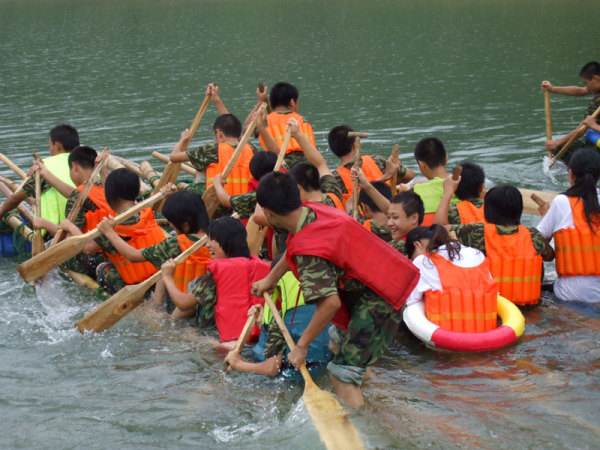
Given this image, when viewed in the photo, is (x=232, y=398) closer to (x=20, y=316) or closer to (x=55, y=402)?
(x=55, y=402)

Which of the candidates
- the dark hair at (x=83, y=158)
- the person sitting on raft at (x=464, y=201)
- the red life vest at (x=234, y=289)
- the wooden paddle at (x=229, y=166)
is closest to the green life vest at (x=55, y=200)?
the dark hair at (x=83, y=158)

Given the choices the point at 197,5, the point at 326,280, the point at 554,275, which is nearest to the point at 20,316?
the point at 326,280

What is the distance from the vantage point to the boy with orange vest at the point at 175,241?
639 centimetres

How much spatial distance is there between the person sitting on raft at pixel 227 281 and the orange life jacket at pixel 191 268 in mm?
511

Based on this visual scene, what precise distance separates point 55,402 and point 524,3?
76.1ft

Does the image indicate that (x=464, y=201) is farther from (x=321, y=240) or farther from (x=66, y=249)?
(x=66, y=249)

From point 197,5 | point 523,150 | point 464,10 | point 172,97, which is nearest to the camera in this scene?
point 523,150

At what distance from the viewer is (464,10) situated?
26.2 m

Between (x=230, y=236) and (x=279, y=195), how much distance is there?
1.50 meters

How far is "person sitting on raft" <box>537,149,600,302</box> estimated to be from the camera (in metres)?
6.29

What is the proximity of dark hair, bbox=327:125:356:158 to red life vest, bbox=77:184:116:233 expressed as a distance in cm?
189

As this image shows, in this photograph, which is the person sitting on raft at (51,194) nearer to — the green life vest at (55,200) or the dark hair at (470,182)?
the green life vest at (55,200)

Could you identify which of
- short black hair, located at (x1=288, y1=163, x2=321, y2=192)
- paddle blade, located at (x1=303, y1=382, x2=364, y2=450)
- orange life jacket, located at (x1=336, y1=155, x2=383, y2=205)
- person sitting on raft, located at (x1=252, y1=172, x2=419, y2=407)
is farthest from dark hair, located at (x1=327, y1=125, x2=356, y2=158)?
paddle blade, located at (x1=303, y1=382, x2=364, y2=450)

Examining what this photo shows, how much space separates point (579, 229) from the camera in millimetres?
6281
